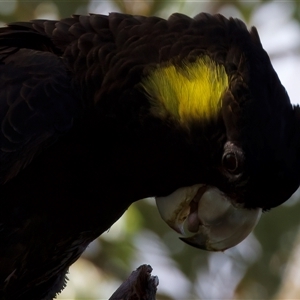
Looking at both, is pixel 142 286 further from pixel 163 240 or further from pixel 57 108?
pixel 163 240

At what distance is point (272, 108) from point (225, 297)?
285cm

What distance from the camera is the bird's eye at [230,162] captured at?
9.24 feet

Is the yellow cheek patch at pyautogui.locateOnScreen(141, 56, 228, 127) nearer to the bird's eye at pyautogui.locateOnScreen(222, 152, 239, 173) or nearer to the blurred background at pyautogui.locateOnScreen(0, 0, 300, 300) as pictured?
the bird's eye at pyautogui.locateOnScreen(222, 152, 239, 173)

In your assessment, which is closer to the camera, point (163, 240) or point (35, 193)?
point (35, 193)

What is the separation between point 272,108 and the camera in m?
2.81

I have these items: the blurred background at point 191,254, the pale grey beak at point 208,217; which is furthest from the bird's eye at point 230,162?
the blurred background at point 191,254

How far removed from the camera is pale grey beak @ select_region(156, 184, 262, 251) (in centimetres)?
294

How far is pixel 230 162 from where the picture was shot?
9.32 feet

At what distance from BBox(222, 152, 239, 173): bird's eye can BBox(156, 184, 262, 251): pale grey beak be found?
0.45ft

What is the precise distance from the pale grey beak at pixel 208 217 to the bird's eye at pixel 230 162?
0.14 metres

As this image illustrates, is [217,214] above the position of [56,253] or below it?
above

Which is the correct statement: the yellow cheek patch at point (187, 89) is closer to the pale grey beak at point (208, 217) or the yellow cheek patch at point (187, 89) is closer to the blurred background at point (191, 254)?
the pale grey beak at point (208, 217)

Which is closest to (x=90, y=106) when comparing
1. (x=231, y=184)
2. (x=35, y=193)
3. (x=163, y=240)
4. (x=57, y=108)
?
(x=57, y=108)

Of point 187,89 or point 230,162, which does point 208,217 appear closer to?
point 230,162
